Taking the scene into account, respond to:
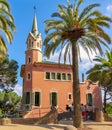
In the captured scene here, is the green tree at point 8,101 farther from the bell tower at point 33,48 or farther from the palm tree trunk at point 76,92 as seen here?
the palm tree trunk at point 76,92

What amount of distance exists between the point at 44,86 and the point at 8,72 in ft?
32.2

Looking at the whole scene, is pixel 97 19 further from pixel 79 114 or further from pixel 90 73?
pixel 90 73

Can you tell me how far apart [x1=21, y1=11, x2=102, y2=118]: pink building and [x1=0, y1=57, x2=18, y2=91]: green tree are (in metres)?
5.00

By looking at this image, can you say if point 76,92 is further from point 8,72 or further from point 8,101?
point 8,101

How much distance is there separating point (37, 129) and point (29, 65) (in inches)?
811

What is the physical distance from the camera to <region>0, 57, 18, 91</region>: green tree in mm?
47931

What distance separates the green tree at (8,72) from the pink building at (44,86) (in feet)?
16.4

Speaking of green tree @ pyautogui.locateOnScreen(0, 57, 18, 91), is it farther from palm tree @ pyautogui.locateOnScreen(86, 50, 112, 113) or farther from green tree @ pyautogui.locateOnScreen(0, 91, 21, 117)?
palm tree @ pyautogui.locateOnScreen(86, 50, 112, 113)

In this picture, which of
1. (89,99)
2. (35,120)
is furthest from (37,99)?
(35,120)

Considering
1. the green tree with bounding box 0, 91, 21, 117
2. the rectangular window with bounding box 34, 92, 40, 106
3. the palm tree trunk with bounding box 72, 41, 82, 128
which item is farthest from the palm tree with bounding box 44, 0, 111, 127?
the green tree with bounding box 0, 91, 21, 117

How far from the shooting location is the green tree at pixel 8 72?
47931mm

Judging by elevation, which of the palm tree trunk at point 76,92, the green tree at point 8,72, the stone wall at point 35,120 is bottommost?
the stone wall at point 35,120

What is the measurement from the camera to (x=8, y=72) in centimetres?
4834

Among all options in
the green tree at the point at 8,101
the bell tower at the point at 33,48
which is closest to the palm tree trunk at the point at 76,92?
the bell tower at the point at 33,48
